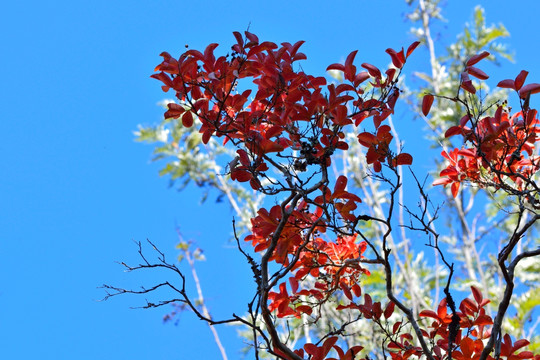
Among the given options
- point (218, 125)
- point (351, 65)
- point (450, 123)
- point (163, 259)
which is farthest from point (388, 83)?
point (450, 123)

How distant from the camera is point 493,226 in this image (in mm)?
6914

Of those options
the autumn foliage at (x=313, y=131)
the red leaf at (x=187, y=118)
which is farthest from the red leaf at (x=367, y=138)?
the red leaf at (x=187, y=118)

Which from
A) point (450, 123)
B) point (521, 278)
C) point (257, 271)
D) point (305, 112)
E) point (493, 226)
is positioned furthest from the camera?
point (450, 123)

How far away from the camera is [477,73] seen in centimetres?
206

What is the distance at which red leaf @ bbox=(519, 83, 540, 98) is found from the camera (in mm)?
2023

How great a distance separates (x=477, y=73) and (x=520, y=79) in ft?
0.50

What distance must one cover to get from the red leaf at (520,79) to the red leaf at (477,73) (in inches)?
4.5

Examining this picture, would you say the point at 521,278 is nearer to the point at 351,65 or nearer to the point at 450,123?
the point at 450,123

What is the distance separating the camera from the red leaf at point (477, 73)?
2038mm

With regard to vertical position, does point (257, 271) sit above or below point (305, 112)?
below

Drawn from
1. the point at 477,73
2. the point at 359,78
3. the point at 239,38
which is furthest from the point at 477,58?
the point at 239,38

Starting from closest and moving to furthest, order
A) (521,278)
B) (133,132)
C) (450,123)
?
1. (521,278)
2. (450,123)
3. (133,132)

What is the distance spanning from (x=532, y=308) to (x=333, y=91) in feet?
16.6

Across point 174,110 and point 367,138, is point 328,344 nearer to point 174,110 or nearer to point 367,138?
point 367,138
